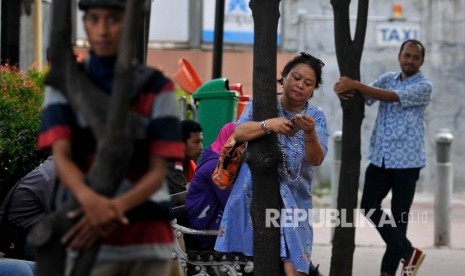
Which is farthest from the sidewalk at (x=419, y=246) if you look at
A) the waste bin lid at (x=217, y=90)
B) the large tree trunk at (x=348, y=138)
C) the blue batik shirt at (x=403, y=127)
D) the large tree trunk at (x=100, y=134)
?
the large tree trunk at (x=100, y=134)

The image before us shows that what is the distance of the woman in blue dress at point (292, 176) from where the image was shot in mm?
6707

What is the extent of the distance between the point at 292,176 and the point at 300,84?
525 mm

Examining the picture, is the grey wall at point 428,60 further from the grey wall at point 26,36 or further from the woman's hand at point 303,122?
the woman's hand at point 303,122

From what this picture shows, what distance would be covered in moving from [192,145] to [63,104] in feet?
14.4

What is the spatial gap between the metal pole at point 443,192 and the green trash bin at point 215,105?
2.39m

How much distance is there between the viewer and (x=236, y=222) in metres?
6.89

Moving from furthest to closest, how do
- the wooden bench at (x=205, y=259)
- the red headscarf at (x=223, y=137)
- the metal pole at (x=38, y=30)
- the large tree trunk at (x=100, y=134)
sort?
1. the metal pole at (x=38, y=30)
2. the red headscarf at (x=223, y=137)
3. the wooden bench at (x=205, y=259)
4. the large tree trunk at (x=100, y=134)

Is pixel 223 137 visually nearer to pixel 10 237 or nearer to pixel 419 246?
pixel 10 237

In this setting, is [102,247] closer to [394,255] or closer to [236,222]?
[236,222]

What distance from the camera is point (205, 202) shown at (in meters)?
7.50

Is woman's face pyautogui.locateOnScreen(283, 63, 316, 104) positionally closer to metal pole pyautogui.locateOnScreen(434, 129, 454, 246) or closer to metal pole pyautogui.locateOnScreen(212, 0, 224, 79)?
metal pole pyautogui.locateOnScreen(434, 129, 454, 246)

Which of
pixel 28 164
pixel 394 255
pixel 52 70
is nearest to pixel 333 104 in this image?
pixel 394 255

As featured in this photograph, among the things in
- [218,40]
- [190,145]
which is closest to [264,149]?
[190,145]

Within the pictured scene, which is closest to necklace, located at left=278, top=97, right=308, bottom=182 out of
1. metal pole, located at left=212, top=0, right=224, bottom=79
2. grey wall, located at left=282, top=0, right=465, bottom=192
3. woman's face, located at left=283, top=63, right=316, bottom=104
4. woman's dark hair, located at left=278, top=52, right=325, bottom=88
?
woman's face, located at left=283, top=63, right=316, bottom=104
